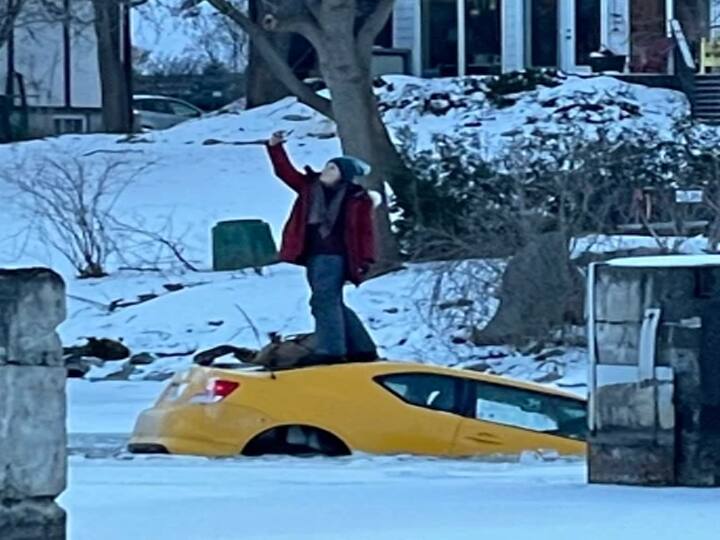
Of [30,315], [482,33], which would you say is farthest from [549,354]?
[482,33]

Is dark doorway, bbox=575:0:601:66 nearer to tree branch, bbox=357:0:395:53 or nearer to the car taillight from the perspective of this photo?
tree branch, bbox=357:0:395:53

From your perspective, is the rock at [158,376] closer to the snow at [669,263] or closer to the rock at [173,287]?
the rock at [173,287]

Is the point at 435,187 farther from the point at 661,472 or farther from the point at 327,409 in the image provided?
the point at 661,472

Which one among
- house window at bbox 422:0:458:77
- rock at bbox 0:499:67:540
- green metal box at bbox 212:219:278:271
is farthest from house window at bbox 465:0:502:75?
rock at bbox 0:499:67:540

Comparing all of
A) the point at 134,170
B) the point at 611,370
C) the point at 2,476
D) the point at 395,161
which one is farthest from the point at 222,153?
the point at 2,476

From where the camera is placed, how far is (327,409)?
12.6 m

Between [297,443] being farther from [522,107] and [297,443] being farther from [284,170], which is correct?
[522,107]

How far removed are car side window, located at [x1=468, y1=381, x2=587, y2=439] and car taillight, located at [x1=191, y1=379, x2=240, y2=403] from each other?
4.84ft

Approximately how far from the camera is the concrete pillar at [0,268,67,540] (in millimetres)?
6992

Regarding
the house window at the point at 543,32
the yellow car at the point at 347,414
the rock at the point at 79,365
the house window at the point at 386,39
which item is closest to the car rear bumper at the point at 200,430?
the yellow car at the point at 347,414

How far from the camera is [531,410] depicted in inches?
519

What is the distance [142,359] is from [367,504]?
10751mm

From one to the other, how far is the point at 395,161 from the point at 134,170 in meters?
9.21

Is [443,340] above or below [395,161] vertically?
below
